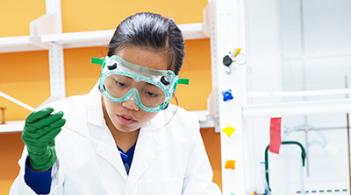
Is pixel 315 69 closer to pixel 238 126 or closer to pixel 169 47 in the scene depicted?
pixel 238 126

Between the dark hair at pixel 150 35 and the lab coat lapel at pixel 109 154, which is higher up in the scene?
the dark hair at pixel 150 35

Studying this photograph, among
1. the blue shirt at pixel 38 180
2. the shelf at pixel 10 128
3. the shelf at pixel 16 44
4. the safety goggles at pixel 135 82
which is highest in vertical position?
the shelf at pixel 16 44

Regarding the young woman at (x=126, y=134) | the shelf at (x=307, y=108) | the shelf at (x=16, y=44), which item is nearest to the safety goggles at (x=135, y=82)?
the young woman at (x=126, y=134)

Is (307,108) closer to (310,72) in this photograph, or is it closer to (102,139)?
(102,139)

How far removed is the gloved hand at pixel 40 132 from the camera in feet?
3.60

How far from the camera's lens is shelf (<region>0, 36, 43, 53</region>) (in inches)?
85.0

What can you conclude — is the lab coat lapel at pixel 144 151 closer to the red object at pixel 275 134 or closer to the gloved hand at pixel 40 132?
the gloved hand at pixel 40 132

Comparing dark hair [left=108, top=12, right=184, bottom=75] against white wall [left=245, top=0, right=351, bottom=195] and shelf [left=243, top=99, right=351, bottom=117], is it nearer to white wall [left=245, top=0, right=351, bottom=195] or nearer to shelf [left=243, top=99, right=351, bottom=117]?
shelf [left=243, top=99, right=351, bottom=117]

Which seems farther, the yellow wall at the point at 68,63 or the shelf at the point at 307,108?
the yellow wall at the point at 68,63

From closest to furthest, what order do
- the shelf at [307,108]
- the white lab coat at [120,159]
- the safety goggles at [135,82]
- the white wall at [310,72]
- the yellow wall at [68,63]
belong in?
1. the safety goggles at [135,82]
2. the white lab coat at [120,159]
3. the shelf at [307,108]
4. the yellow wall at [68,63]
5. the white wall at [310,72]

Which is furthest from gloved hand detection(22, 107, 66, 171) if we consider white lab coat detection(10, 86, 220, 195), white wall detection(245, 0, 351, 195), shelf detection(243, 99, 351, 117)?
white wall detection(245, 0, 351, 195)

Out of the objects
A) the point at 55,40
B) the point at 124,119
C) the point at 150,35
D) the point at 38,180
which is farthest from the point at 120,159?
the point at 55,40

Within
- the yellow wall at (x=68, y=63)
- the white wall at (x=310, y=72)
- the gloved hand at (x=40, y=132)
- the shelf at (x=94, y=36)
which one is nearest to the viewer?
the gloved hand at (x=40, y=132)

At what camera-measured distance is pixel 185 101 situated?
2402mm
